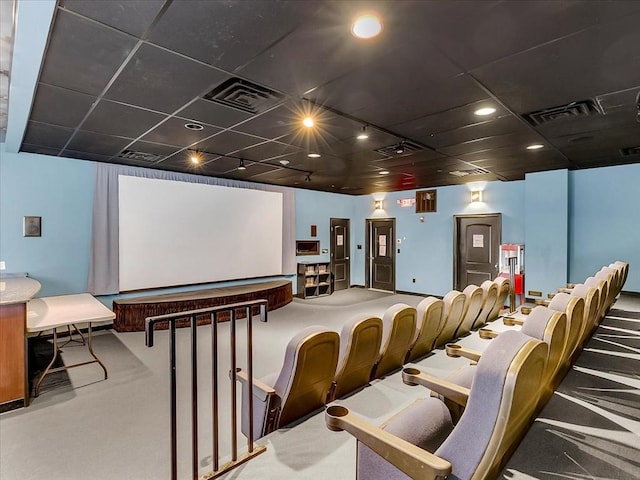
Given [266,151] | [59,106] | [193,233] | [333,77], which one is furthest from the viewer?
[193,233]

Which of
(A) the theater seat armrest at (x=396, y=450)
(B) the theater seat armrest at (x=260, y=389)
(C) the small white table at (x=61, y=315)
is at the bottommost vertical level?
(B) the theater seat armrest at (x=260, y=389)

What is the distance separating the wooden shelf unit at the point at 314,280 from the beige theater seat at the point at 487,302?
14.9 ft

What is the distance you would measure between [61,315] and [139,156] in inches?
108

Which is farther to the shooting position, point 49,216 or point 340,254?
point 340,254

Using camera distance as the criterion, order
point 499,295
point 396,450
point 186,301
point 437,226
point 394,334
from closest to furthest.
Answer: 1. point 396,450
2. point 394,334
3. point 499,295
4. point 186,301
5. point 437,226

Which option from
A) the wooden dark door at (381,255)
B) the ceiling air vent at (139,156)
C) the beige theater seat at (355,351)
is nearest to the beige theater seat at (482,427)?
the beige theater seat at (355,351)

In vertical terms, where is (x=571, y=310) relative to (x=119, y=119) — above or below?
below

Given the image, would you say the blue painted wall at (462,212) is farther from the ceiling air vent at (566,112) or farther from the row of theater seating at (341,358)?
the row of theater seating at (341,358)

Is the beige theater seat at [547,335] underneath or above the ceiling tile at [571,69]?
underneath

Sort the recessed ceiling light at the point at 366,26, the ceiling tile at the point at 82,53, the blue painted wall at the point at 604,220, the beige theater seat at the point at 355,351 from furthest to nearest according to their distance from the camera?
the blue painted wall at the point at 604,220 < the beige theater seat at the point at 355,351 < the ceiling tile at the point at 82,53 < the recessed ceiling light at the point at 366,26

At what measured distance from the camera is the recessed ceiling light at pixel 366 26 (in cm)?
187

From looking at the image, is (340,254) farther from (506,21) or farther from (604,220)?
(506,21)

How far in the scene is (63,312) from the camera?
140 inches

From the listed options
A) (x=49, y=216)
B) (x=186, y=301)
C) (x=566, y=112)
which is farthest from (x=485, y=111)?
(x=49, y=216)
